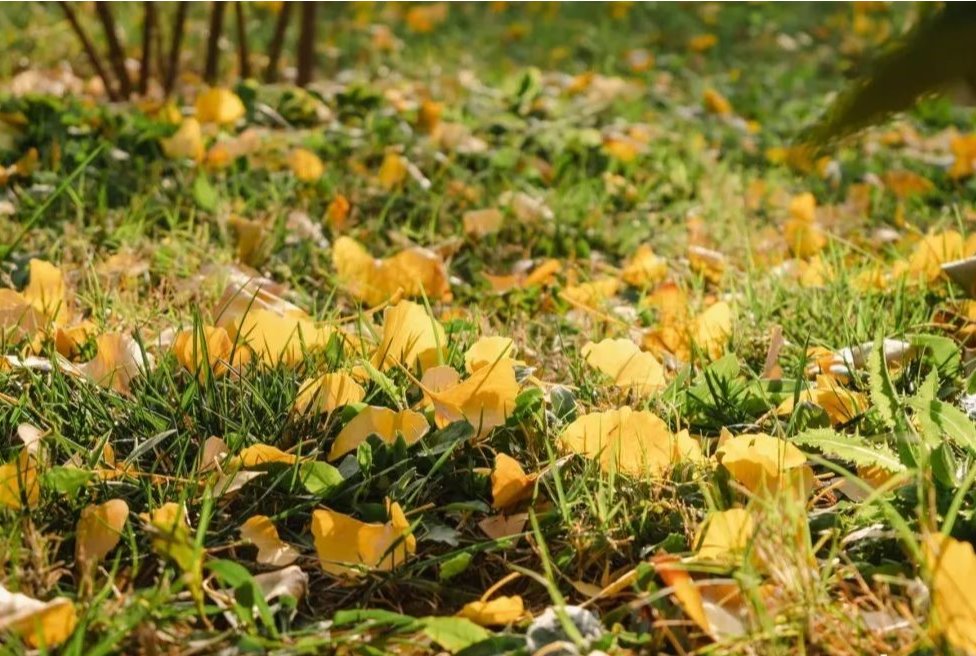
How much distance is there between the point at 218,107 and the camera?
257 centimetres

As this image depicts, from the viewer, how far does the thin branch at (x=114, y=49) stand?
8.87 ft

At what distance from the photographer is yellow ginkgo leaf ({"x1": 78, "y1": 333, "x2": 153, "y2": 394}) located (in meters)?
1.28

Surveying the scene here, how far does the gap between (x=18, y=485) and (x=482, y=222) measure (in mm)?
1297

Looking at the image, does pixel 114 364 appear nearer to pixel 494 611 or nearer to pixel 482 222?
pixel 494 611

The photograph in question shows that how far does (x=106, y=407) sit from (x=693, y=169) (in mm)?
1869

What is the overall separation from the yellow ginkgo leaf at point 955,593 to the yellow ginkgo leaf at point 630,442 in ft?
1.12

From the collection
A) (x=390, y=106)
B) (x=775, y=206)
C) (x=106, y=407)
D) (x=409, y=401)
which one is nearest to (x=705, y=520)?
(x=409, y=401)

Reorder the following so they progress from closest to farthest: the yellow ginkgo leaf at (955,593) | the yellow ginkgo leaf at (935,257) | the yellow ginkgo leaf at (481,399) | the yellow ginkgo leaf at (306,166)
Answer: the yellow ginkgo leaf at (955,593) < the yellow ginkgo leaf at (481,399) < the yellow ginkgo leaf at (935,257) < the yellow ginkgo leaf at (306,166)

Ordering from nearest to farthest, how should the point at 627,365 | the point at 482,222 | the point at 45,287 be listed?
1. the point at 627,365
2. the point at 45,287
3. the point at 482,222

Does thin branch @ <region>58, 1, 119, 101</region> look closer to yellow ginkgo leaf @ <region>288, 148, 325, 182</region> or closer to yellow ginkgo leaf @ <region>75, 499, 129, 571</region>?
yellow ginkgo leaf @ <region>288, 148, 325, 182</region>

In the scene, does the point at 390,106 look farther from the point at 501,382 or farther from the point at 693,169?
the point at 501,382

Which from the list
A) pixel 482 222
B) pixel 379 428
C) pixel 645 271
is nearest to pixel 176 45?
pixel 482 222

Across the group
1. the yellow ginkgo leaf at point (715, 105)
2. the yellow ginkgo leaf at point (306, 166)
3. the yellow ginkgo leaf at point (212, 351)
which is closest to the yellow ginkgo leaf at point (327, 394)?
the yellow ginkgo leaf at point (212, 351)

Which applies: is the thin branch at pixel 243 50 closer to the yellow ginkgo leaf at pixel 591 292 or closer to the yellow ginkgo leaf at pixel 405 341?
the yellow ginkgo leaf at pixel 591 292
